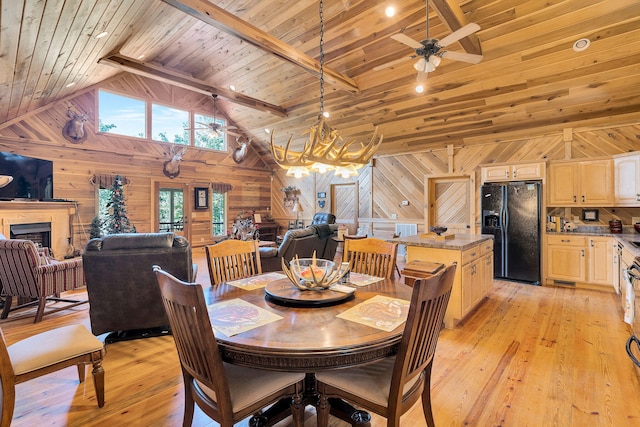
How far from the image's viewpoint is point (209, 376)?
1.22 meters

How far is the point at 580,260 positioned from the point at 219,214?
820 centimetres

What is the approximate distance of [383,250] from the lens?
2.53m

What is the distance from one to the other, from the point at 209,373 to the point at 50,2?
3.23m

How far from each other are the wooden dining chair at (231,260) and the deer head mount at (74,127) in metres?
5.81

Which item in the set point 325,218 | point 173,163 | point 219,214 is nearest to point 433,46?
point 325,218

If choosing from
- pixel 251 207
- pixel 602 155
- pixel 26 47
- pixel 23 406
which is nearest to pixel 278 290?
pixel 23 406

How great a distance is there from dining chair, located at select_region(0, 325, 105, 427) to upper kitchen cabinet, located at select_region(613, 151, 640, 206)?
633 centimetres

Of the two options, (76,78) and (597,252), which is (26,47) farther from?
(597,252)

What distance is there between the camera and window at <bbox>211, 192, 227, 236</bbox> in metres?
8.75

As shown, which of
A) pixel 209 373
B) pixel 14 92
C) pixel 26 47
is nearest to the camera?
pixel 209 373

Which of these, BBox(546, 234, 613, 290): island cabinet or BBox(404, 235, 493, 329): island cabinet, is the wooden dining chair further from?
BBox(546, 234, 613, 290): island cabinet

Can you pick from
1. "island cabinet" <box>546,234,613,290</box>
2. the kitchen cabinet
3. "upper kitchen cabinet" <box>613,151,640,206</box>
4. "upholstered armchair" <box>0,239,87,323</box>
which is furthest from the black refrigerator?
"upholstered armchair" <box>0,239,87,323</box>

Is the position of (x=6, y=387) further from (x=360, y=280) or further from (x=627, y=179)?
(x=627, y=179)

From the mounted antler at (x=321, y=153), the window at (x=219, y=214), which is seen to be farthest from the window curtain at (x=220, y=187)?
the mounted antler at (x=321, y=153)
